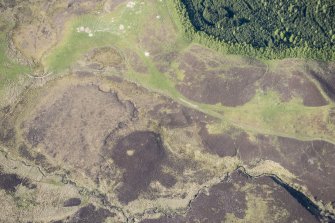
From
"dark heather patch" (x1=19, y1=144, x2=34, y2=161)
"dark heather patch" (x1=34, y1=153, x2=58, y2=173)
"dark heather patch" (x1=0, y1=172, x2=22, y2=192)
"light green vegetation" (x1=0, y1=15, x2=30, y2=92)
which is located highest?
"light green vegetation" (x1=0, y1=15, x2=30, y2=92)

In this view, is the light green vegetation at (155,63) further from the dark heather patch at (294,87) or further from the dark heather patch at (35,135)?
the dark heather patch at (35,135)

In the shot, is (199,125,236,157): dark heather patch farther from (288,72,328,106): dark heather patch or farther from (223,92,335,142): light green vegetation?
(288,72,328,106): dark heather patch

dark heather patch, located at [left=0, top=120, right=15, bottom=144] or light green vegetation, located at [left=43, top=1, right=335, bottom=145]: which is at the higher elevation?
light green vegetation, located at [left=43, top=1, right=335, bottom=145]

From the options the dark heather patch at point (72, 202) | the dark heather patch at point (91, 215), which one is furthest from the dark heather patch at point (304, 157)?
the dark heather patch at point (72, 202)

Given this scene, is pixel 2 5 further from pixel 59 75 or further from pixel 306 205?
pixel 306 205

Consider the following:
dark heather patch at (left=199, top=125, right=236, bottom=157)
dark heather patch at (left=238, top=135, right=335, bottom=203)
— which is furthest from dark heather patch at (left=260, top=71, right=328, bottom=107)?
dark heather patch at (left=199, top=125, right=236, bottom=157)

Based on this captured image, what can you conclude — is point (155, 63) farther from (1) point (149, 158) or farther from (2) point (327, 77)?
(2) point (327, 77)

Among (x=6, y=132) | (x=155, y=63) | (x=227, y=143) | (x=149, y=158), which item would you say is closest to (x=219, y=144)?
(x=227, y=143)

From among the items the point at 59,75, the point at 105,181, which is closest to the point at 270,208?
the point at 105,181
